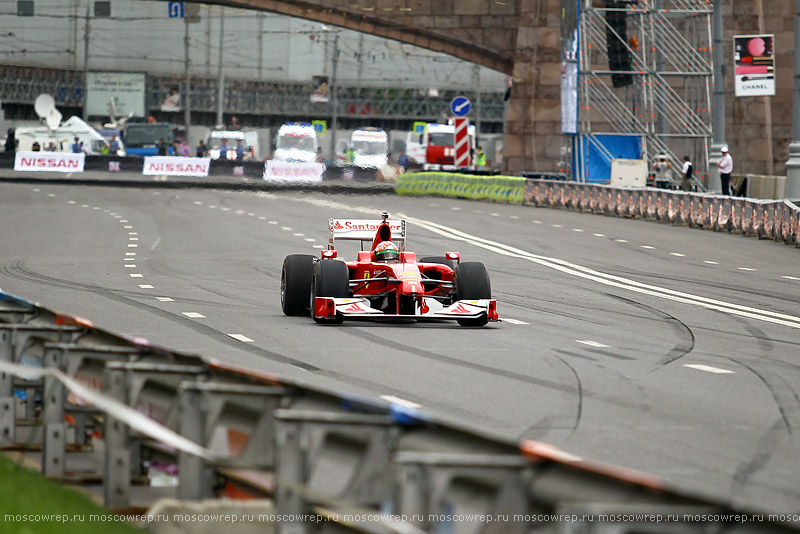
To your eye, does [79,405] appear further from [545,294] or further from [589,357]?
[545,294]

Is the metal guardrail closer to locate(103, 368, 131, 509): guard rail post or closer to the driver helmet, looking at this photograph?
the driver helmet

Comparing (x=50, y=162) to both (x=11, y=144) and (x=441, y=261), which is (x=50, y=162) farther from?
(x=441, y=261)

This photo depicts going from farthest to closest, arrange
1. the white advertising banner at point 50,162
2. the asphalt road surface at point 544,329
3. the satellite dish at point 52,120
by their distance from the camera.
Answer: the satellite dish at point 52,120 → the white advertising banner at point 50,162 → the asphalt road surface at point 544,329

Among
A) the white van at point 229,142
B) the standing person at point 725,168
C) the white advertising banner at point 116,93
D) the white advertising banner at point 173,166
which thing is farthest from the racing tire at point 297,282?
the white advertising banner at point 116,93

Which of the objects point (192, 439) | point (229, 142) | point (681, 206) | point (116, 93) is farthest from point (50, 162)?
point (192, 439)

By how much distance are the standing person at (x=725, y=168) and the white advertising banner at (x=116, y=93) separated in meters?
57.3

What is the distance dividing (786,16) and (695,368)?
139 feet

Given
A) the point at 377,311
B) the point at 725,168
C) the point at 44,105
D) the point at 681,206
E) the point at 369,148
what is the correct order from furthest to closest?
the point at 369,148
the point at 44,105
the point at 725,168
the point at 681,206
the point at 377,311

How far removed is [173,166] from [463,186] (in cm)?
1456

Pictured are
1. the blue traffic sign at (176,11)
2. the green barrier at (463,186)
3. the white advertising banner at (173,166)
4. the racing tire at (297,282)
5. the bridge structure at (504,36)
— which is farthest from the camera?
the blue traffic sign at (176,11)

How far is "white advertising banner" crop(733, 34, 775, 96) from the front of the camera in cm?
3559

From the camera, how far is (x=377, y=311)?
1491cm

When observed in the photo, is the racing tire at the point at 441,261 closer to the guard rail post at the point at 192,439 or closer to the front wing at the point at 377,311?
the front wing at the point at 377,311

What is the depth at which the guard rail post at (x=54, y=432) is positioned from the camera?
7.24 m
